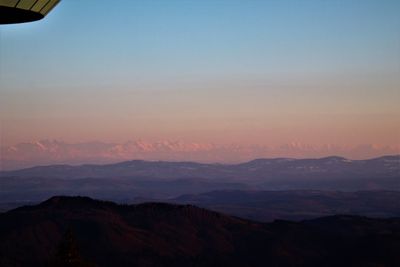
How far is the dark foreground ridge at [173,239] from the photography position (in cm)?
9325

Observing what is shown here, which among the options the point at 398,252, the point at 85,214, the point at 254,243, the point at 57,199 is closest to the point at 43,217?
the point at 85,214

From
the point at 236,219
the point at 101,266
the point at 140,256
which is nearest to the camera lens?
the point at 101,266

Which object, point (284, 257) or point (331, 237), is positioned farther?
point (331, 237)

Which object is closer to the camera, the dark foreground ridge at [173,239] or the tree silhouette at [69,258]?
the tree silhouette at [69,258]

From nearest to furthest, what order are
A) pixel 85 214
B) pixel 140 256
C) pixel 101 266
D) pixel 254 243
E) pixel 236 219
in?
pixel 101 266 < pixel 140 256 < pixel 254 243 < pixel 85 214 < pixel 236 219

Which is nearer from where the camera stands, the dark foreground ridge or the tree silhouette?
the tree silhouette

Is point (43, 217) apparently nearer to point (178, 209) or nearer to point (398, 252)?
point (178, 209)

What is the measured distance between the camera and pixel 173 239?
106062 millimetres

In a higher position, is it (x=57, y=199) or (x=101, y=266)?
(x=57, y=199)

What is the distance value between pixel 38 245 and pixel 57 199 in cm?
2718

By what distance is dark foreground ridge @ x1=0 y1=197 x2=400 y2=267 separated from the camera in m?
93.2

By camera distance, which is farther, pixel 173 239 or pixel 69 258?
pixel 173 239

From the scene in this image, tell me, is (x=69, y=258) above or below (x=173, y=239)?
above

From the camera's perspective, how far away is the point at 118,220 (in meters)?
111
